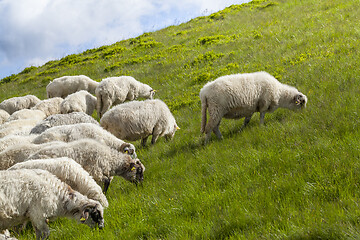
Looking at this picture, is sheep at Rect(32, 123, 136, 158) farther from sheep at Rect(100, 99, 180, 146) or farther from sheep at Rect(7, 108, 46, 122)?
sheep at Rect(7, 108, 46, 122)

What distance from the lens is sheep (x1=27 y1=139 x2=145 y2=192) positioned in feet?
22.1

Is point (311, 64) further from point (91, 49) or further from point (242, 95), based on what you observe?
point (91, 49)

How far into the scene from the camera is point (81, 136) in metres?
8.02

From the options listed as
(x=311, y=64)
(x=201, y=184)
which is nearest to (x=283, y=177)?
(x=201, y=184)

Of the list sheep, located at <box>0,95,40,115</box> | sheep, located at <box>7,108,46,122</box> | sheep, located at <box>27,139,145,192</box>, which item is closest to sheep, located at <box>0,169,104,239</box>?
sheep, located at <box>27,139,145,192</box>

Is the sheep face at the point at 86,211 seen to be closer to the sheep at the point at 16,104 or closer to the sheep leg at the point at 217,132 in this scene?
the sheep leg at the point at 217,132

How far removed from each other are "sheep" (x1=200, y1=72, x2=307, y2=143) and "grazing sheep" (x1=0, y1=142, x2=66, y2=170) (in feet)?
11.6

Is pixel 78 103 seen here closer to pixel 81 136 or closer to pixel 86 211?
pixel 81 136

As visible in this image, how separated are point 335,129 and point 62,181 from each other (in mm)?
4879

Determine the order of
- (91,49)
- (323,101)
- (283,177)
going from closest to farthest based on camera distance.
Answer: (283,177) → (323,101) → (91,49)

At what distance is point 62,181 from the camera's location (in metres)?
5.93

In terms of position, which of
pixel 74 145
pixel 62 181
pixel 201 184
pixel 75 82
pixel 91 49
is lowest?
pixel 201 184

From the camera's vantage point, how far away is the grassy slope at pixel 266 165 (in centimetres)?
414

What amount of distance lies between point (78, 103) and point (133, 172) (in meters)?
7.06
